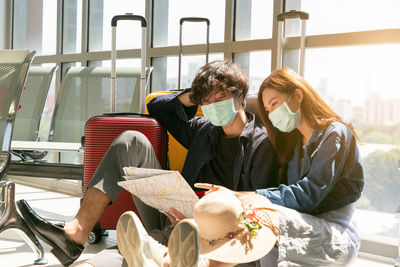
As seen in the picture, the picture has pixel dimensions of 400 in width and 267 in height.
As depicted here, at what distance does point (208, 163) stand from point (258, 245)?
0.63 meters

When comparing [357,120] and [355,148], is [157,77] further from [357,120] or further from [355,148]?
[355,148]

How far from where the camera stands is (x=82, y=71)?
354 centimetres

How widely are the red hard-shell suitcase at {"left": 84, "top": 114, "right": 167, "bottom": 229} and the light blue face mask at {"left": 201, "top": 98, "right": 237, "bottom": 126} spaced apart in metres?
0.27

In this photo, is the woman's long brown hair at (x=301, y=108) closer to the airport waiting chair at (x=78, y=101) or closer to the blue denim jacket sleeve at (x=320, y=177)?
the blue denim jacket sleeve at (x=320, y=177)

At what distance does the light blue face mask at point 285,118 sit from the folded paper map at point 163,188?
1.31ft

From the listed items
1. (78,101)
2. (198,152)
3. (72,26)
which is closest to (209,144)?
(198,152)

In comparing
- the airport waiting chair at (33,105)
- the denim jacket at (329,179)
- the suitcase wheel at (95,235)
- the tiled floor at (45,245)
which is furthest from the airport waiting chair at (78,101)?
the denim jacket at (329,179)

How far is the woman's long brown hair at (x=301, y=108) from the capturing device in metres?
1.48

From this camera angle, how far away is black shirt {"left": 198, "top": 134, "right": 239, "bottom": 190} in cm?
177

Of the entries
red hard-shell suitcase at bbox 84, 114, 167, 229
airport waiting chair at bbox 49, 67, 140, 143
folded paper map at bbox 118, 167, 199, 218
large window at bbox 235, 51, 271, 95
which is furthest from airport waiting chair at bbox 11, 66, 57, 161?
folded paper map at bbox 118, 167, 199, 218

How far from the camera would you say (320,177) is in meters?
1.34

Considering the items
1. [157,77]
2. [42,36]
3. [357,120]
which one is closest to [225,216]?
[357,120]

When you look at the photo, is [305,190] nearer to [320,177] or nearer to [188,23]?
[320,177]

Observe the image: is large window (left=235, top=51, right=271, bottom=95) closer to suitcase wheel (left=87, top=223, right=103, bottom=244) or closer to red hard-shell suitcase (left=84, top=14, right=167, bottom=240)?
red hard-shell suitcase (left=84, top=14, right=167, bottom=240)
